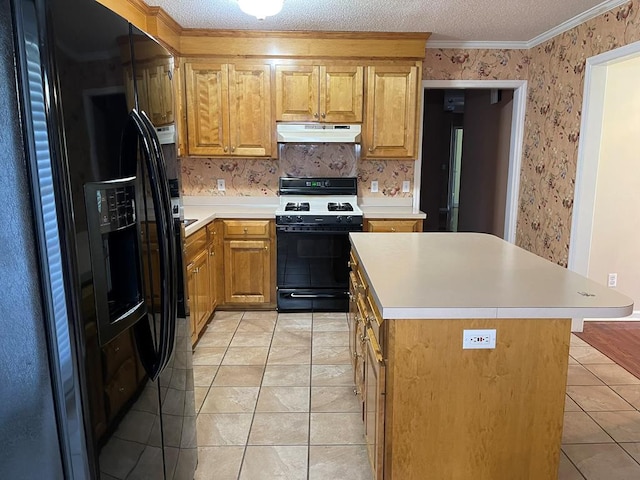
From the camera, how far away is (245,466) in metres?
2.04

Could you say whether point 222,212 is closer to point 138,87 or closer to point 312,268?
point 312,268

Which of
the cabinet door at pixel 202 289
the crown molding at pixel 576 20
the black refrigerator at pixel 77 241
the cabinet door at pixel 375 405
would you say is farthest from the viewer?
the cabinet door at pixel 202 289

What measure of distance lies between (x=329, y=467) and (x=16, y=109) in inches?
70.9

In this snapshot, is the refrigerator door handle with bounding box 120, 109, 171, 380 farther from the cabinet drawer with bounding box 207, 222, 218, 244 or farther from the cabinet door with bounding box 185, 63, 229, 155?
the cabinet door with bounding box 185, 63, 229, 155

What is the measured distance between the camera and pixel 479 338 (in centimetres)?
151

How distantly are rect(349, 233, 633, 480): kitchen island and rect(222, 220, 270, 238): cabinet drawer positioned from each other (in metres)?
2.36

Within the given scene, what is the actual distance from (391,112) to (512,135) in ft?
4.29

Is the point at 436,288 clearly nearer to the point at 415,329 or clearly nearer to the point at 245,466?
the point at 415,329

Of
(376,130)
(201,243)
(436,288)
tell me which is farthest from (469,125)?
(436,288)

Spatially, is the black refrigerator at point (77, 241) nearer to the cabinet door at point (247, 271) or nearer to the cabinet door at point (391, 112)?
the cabinet door at point (247, 271)

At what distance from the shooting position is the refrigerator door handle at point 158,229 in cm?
119

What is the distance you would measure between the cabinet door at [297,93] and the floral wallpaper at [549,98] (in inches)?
44.2

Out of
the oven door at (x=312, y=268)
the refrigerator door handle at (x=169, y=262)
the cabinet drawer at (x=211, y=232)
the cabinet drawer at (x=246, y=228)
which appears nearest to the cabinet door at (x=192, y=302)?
the cabinet drawer at (x=211, y=232)

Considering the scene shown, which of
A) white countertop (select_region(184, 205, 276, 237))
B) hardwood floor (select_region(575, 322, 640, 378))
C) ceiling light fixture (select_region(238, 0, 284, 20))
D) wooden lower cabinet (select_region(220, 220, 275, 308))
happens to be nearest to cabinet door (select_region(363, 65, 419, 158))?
white countertop (select_region(184, 205, 276, 237))
